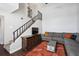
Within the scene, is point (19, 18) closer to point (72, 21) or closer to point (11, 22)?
point (11, 22)

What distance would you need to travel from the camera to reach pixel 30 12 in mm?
1662

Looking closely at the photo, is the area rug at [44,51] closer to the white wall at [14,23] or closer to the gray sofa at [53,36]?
the gray sofa at [53,36]

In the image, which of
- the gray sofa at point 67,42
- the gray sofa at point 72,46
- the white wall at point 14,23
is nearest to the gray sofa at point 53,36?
the gray sofa at point 67,42

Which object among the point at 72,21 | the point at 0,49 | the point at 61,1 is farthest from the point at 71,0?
the point at 0,49

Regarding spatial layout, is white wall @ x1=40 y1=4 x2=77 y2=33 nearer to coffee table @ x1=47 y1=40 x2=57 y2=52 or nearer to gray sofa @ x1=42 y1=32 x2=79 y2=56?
gray sofa @ x1=42 y1=32 x2=79 y2=56

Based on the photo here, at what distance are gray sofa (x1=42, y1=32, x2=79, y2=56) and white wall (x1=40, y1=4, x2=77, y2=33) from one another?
0.30 feet

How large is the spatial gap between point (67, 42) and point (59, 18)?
1.47 feet

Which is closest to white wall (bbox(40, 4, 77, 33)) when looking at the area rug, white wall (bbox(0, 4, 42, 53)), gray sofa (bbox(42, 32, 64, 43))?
gray sofa (bbox(42, 32, 64, 43))

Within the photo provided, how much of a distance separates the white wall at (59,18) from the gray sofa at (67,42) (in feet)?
0.30

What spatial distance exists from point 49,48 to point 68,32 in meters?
0.44

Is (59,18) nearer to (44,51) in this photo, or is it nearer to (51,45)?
(51,45)

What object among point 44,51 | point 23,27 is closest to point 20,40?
point 23,27

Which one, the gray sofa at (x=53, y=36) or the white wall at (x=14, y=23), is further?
the gray sofa at (x=53, y=36)

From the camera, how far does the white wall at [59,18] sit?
1.65 metres
